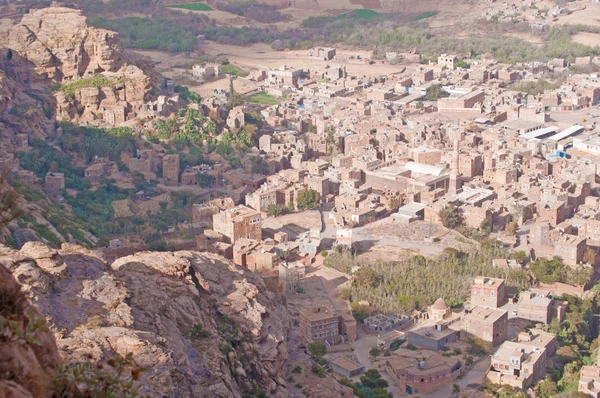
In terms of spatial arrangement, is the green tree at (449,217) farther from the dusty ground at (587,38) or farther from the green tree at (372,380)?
the dusty ground at (587,38)

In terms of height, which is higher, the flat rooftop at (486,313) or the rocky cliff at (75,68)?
the rocky cliff at (75,68)

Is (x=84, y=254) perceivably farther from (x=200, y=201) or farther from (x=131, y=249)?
(x=200, y=201)

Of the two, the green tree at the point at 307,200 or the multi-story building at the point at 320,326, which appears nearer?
the multi-story building at the point at 320,326

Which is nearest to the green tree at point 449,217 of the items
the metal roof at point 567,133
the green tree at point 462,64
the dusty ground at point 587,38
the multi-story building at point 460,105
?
the metal roof at point 567,133

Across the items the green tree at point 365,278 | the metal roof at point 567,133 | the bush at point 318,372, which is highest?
the bush at point 318,372

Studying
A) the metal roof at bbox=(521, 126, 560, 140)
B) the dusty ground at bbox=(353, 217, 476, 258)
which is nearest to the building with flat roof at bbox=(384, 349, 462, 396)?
the dusty ground at bbox=(353, 217, 476, 258)

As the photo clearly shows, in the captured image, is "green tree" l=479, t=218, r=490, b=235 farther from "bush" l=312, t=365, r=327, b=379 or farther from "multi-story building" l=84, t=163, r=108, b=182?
"bush" l=312, t=365, r=327, b=379

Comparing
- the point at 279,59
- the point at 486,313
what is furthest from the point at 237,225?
the point at 279,59
